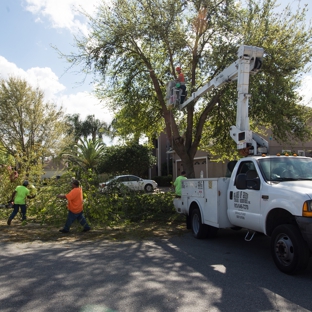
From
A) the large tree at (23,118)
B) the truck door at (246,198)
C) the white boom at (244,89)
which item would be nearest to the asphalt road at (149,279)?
the truck door at (246,198)

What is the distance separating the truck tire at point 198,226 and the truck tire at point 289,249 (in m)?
2.81

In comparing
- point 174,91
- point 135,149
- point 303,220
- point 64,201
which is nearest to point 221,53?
point 174,91

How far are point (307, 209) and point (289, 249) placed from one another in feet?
2.61

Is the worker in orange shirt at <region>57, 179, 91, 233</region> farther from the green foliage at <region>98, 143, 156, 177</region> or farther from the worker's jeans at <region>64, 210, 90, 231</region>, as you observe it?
the green foliage at <region>98, 143, 156, 177</region>

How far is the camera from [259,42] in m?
12.5

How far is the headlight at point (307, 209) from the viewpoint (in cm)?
520

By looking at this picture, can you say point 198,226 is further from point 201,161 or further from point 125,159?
point 125,159

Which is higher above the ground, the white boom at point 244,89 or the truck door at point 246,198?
the white boom at point 244,89

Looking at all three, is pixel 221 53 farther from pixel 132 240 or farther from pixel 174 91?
pixel 132 240

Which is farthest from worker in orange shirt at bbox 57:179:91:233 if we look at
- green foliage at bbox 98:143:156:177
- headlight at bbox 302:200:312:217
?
green foliage at bbox 98:143:156:177

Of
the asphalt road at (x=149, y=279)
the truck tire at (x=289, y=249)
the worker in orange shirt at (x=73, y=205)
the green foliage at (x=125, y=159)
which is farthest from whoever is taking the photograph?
the green foliage at (x=125, y=159)

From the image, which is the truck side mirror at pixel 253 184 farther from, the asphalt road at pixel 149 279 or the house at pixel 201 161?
the house at pixel 201 161

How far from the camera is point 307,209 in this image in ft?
17.1

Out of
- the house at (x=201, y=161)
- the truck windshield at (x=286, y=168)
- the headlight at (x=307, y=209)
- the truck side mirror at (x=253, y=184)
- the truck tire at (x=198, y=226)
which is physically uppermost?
the house at (x=201, y=161)
